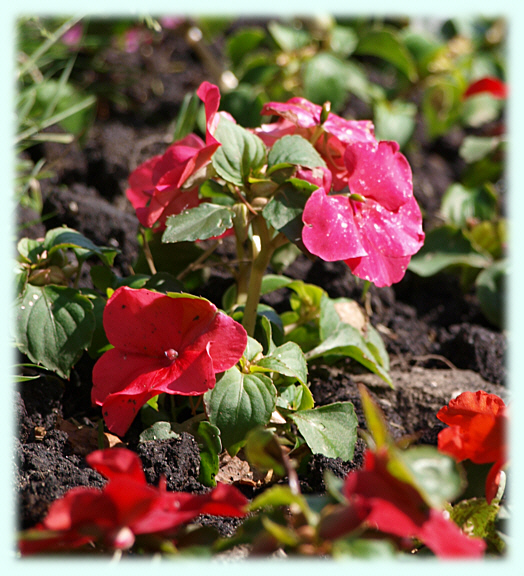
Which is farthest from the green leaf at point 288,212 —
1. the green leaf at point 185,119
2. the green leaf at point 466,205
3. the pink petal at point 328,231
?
the green leaf at point 466,205

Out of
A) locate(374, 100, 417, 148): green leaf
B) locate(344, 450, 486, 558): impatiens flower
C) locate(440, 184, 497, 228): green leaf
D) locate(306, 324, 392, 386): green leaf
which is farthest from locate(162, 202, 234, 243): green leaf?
locate(374, 100, 417, 148): green leaf

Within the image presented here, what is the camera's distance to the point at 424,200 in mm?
1716

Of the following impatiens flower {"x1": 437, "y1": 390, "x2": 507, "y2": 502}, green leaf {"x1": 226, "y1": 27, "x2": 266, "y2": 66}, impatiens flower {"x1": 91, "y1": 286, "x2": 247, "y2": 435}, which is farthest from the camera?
green leaf {"x1": 226, "y1": 27, "x2": 266, "y2": 66}

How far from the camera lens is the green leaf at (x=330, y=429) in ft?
2.69

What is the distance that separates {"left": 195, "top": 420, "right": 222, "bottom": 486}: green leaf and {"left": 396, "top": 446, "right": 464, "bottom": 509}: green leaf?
0.35m

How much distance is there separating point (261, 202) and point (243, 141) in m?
0.09

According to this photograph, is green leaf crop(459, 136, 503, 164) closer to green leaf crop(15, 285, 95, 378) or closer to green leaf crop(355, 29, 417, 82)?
green leaf crop(355, 29, 417, 82)

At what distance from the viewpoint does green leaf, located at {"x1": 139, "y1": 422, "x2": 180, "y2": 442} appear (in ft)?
→ 2.74

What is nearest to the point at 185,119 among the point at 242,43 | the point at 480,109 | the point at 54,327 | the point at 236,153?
the point at 236,153

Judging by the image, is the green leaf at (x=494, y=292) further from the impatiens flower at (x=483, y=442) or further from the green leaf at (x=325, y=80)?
the impatiens flower at (x=483, y=442)

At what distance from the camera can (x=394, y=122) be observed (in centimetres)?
178

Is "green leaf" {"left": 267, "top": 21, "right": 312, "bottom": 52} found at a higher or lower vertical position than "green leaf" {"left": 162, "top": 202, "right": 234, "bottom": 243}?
higher

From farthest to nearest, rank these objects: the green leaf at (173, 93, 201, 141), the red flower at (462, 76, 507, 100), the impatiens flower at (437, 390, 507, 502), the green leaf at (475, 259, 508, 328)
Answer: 1. the red flower at (462, 76, 507, 100)
2. the green leaf at (475, 259, 508, 328)
3. the green leaf at (173, 93, 201, 141)
4. the impatiens flower at (437, 390, 507, 502)

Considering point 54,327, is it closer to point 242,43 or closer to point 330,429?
point 330,429
